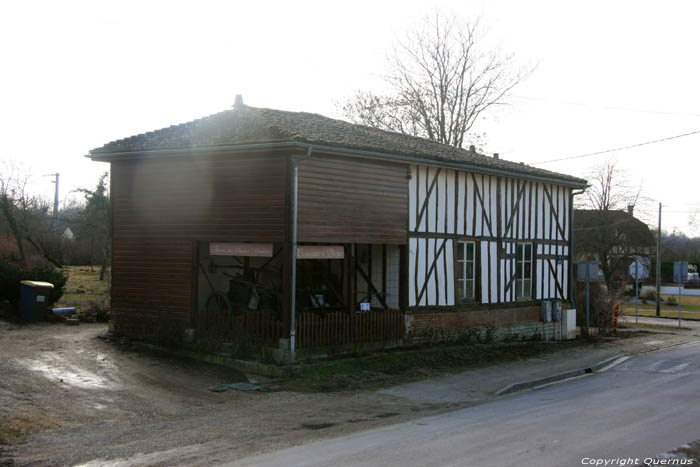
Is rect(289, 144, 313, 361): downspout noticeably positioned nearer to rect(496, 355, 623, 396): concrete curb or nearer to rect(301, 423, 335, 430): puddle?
rect(301, 423, 335, 430): puddle

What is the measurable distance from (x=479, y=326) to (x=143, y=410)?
11463 mm

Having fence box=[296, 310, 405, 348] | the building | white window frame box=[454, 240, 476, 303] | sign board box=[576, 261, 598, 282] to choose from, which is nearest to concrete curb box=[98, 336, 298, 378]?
the building

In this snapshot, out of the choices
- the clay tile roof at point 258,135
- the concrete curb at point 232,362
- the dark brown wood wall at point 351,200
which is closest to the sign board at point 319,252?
the dark brown wood wall at point 351,200

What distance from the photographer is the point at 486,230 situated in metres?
19.7

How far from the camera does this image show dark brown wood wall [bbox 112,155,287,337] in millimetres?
14352

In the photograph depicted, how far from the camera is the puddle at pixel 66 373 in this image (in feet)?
39.1

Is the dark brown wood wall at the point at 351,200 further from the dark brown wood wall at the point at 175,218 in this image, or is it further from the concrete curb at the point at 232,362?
the concrete curb at the point at 232,362

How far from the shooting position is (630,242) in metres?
47.6

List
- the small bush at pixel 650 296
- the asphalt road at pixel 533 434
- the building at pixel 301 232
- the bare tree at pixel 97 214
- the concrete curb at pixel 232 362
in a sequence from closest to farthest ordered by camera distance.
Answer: the asphalt road at pixel 533 434
the concrete curb at pixel 232 362
the building at pixel 301 232
the bare tree at pixel 97 214
the small bush at pixel 650 296

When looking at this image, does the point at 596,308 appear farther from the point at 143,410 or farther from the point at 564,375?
the point at 143,410

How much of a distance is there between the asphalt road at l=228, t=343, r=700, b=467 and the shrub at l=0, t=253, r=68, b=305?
1435 cm

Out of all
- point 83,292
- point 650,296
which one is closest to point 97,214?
point 83,292

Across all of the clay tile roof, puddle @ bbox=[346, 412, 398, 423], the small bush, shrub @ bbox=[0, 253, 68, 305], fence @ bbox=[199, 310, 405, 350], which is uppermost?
the clay tile roof

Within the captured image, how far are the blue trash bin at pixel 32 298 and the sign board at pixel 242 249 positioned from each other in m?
6.66
